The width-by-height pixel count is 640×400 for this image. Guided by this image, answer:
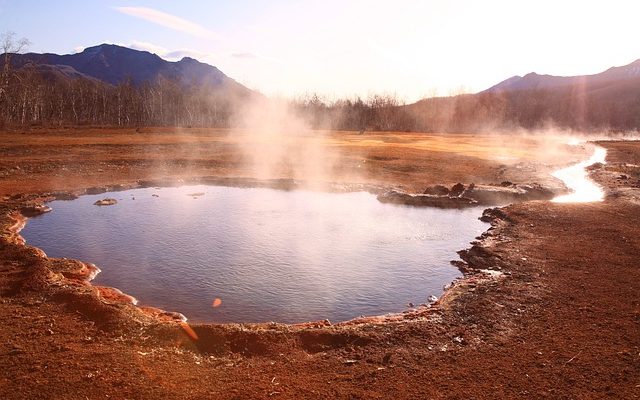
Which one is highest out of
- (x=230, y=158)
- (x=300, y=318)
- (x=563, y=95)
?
(x=563, y=95)

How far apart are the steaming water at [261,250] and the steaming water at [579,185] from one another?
576 centimetres

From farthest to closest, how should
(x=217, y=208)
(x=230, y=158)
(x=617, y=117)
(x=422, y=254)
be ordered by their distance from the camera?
1. (x=617, y=117)
2. (x=230, y=158)
3. (x=217, y=208)
4. (x=422, y=254)

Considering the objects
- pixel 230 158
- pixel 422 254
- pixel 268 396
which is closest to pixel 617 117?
pixel 230 158

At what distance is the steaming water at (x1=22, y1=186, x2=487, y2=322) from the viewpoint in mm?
9414

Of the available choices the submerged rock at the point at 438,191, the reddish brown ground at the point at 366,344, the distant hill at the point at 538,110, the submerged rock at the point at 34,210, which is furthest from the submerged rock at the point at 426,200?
the distant hill at the point at 538,110

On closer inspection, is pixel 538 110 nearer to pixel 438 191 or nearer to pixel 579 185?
pixel 579 185

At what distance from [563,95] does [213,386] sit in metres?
143

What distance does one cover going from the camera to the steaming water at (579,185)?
68.2ft

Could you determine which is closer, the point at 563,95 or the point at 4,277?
the point at 4,277

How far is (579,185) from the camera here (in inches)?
Result: 997

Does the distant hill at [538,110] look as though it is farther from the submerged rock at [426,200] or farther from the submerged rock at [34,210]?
the submerged rock at [34,210]

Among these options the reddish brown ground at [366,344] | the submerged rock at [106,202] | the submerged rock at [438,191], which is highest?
the submerged rock at [438,191]

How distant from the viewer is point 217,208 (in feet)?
57.0

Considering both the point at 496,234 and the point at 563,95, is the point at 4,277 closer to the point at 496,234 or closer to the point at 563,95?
the point at 496,234
